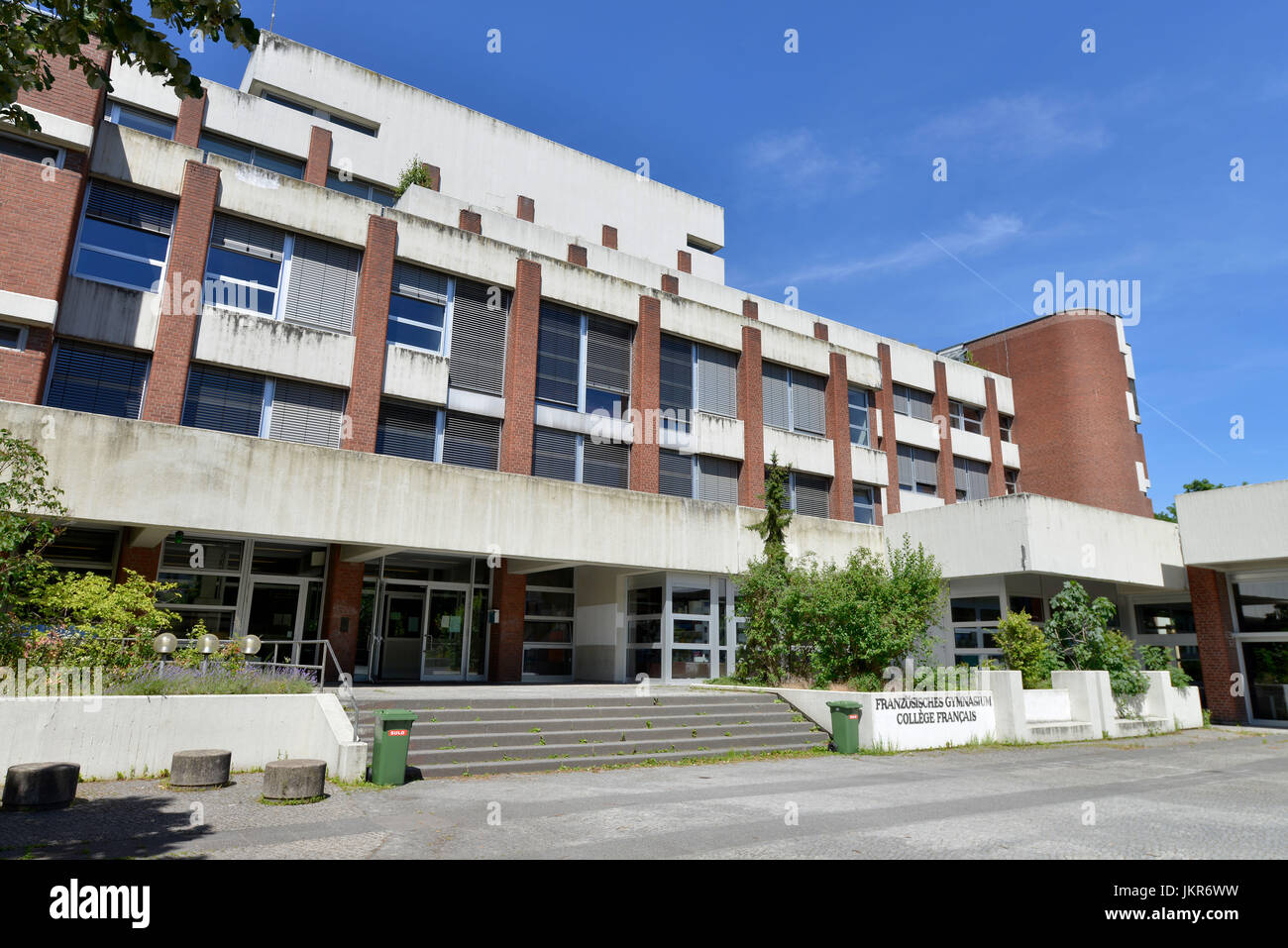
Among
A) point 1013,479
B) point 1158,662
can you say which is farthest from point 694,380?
point 1013,479

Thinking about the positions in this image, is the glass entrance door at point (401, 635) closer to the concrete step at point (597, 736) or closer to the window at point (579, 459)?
the window at point (579, 459)

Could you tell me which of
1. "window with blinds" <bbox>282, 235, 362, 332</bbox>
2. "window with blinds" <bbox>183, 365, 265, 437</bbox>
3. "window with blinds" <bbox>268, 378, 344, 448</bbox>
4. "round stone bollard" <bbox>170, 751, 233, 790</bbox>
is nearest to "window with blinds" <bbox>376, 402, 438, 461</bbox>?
"window with blinds" <bbox>268, 378, 344, 448</bbox>

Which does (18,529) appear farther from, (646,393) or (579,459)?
(646,393)

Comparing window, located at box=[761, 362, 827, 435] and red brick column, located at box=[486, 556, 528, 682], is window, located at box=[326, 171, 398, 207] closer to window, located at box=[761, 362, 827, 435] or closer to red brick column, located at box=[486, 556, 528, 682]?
red brick column, located at box=[486, 556, 528, 682]

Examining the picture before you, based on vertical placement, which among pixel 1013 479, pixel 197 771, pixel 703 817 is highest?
pixel 1013 479

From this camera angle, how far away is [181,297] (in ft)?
58.7

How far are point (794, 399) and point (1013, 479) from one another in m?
15.3

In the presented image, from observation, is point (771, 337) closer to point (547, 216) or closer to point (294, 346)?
point (547, 216)

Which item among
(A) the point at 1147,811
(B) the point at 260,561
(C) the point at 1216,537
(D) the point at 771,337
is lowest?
(A) the point at 1147,811

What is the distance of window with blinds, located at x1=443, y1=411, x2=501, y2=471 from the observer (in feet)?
68.9

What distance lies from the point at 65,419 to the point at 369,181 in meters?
15.3

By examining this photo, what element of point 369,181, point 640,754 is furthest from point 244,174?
point 640,754
